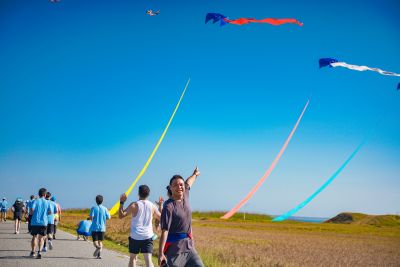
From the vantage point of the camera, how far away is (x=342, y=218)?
9175cm

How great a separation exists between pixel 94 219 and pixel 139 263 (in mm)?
2067

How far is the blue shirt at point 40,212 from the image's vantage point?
10.7 m

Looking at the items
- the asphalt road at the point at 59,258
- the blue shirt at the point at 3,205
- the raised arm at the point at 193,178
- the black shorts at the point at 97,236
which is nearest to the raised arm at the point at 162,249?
the raised arm at the point at 193,178

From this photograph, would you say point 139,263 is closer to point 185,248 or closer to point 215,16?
point 185,248

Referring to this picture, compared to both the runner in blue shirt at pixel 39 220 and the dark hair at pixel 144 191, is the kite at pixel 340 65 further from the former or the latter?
the runner in blue shirt at pixel 39 220

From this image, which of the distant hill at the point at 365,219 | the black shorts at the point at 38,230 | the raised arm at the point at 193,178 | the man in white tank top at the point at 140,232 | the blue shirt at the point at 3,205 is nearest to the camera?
the raised arm at the point at 193,178

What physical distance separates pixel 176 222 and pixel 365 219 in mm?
92900

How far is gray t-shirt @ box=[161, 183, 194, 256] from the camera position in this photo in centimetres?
488

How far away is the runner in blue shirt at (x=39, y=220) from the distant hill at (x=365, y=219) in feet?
259

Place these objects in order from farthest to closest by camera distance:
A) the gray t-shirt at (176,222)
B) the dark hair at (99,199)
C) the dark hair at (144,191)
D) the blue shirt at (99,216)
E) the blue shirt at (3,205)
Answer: the blue shirt at (3,205) < the blue shirt at (99,216) < the dark hair at (99,199) < the dark hair at (144,191) < the gray t-shirt at (176,222)

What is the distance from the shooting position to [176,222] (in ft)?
16.2

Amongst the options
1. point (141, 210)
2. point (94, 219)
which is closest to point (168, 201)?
point (141, 210)

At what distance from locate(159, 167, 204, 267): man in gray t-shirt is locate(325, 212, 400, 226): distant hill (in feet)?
270

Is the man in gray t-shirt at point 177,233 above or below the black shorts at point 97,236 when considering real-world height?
above
